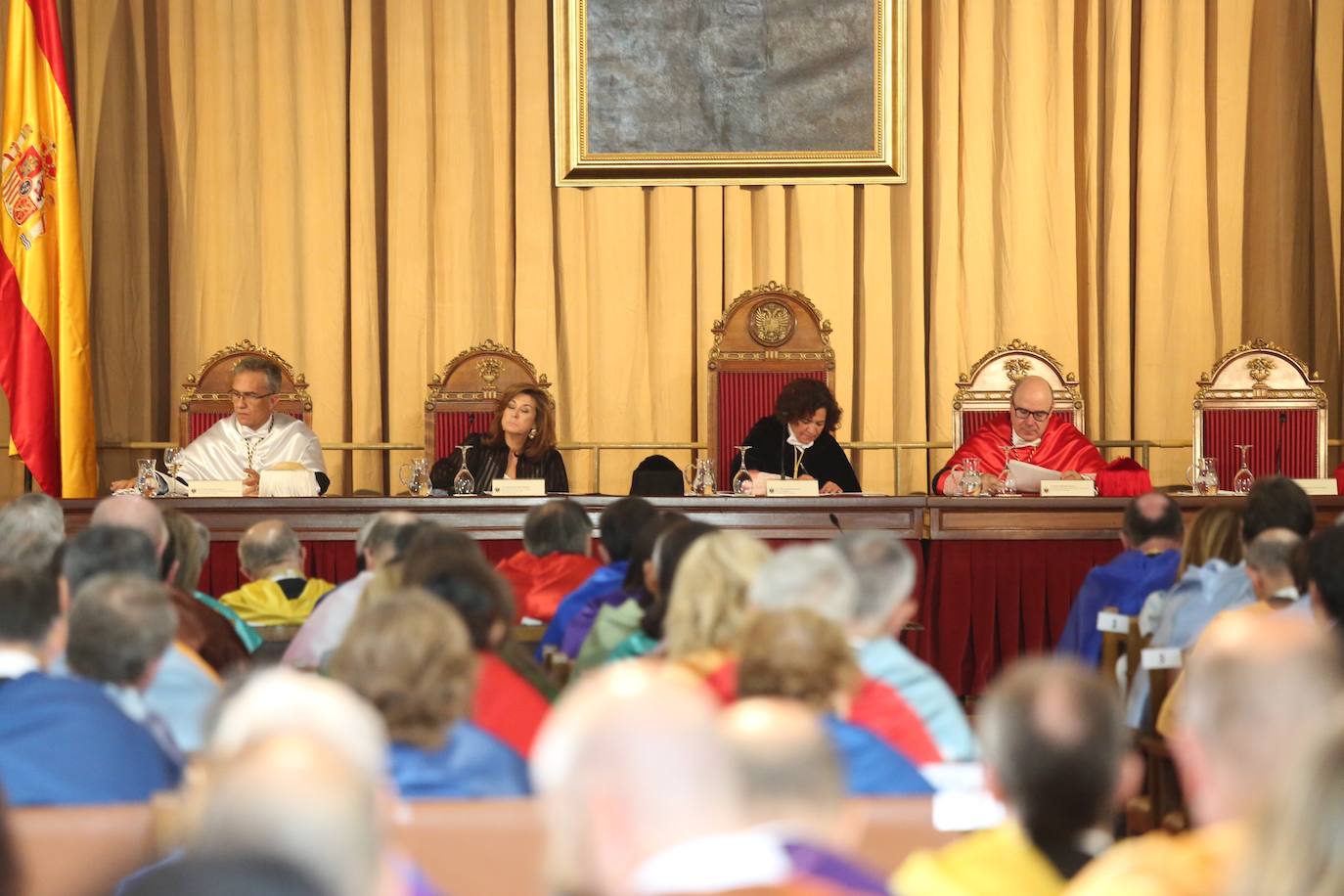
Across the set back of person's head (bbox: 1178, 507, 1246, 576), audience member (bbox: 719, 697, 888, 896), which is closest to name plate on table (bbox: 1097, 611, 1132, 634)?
back of person's head (bbox: 1178, 507, 1246, 576)

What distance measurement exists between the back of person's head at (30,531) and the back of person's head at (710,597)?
1489 millimetres

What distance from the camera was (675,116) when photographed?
8.37 meters

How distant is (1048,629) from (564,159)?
12.6 ft

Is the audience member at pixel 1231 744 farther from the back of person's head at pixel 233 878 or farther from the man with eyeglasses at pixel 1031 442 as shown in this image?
the man with eyeglasses at pixel 1031 442

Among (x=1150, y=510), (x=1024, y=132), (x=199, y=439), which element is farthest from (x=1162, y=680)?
(x=1024, y=132)

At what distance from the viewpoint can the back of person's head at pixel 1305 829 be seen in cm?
102

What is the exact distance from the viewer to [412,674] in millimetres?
2068

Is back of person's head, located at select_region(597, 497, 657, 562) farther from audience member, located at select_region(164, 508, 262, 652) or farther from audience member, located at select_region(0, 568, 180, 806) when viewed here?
audience member, located at select_region(0, 568, 180, 806)

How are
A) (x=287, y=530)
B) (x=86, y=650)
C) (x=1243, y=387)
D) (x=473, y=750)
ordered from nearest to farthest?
1. (x=473, y=750)
2. (x=86, y=650)
3. (x=287, y=530)
4. (x=1243, y=387)

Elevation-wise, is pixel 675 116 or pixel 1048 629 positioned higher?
pixel 675 116

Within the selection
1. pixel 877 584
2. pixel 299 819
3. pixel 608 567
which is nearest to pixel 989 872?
pixel 299 819

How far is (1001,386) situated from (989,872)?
6031mm

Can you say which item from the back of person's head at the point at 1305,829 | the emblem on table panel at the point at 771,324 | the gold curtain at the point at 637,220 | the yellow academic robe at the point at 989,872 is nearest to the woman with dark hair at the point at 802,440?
the emblem on table panel at the point at 771,324

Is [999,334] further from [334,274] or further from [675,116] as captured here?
[334,274]
